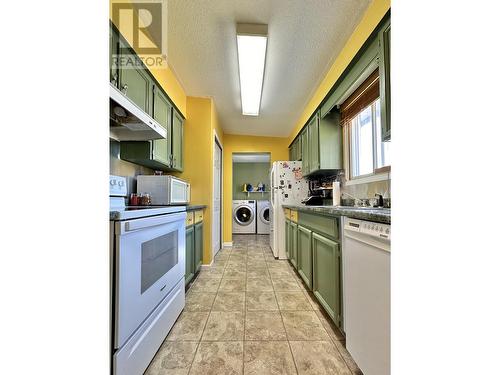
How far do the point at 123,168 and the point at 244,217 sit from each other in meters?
4.55

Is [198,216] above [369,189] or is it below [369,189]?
below

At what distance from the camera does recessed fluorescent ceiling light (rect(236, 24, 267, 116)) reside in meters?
2.00

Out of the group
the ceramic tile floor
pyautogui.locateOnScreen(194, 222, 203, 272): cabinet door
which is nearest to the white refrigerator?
the ceramic tile floor

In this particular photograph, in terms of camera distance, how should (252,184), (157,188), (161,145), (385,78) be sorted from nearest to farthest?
1. (385,78)
2. (157,188)
3. (161,145)
4. (252,184)

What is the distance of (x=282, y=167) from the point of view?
13.0ft

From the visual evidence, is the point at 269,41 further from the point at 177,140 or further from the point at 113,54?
the point at 177,140

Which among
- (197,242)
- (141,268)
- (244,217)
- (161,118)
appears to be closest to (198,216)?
(197,242)

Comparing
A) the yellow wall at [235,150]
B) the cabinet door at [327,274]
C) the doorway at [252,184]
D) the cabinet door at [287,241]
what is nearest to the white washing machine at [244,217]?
the doorway at [252,184]

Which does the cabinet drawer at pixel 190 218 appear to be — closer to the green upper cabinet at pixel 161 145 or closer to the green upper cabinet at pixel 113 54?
the green upper cabinet at pixel 161 145

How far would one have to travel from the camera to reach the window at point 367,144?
2131 millimetres

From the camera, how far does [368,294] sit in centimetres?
113
